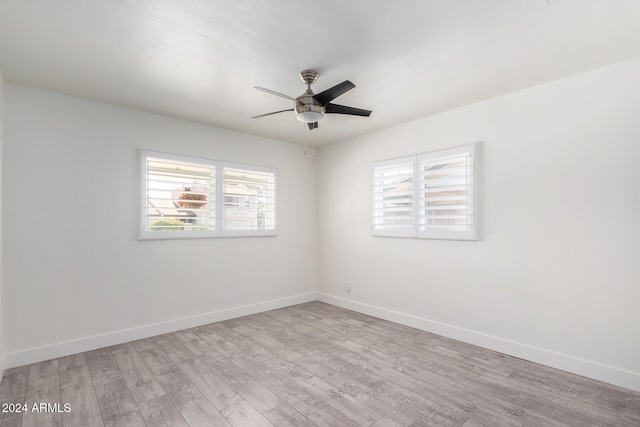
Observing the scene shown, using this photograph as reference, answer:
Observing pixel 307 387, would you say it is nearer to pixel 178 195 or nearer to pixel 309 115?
pixel 309 115

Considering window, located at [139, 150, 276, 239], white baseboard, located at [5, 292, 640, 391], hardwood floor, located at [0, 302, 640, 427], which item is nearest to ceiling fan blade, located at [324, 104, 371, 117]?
window, located at [139, 150, 276, 239]

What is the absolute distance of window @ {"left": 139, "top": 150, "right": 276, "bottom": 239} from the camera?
12.3 feet

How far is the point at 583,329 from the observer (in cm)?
274

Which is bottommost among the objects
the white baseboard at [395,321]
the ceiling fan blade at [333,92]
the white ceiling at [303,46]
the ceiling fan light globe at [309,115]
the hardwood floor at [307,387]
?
the hardwood floor at [307,387]

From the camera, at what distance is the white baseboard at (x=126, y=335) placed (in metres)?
2.98

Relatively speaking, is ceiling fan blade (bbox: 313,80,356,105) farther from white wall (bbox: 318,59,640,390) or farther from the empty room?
white wall (bbox: 318,59,640,390)

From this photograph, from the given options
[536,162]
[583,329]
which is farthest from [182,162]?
[583,329]

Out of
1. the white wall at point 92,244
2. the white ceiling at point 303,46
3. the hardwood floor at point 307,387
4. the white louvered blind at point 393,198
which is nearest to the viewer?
the white ceiling at point 303,46

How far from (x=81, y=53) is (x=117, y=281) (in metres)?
2.28

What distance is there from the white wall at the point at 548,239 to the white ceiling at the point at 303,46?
32cm

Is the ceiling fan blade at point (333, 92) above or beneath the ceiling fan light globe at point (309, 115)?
above

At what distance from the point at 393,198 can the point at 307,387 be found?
8.35 ft

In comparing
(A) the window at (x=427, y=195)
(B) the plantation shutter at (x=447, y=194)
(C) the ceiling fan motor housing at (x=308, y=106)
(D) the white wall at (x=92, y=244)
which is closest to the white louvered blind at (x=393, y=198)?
(A) the window at (x=427, y=195)

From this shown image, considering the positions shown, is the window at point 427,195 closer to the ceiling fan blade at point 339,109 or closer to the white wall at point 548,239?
the white wall at point 548,239
